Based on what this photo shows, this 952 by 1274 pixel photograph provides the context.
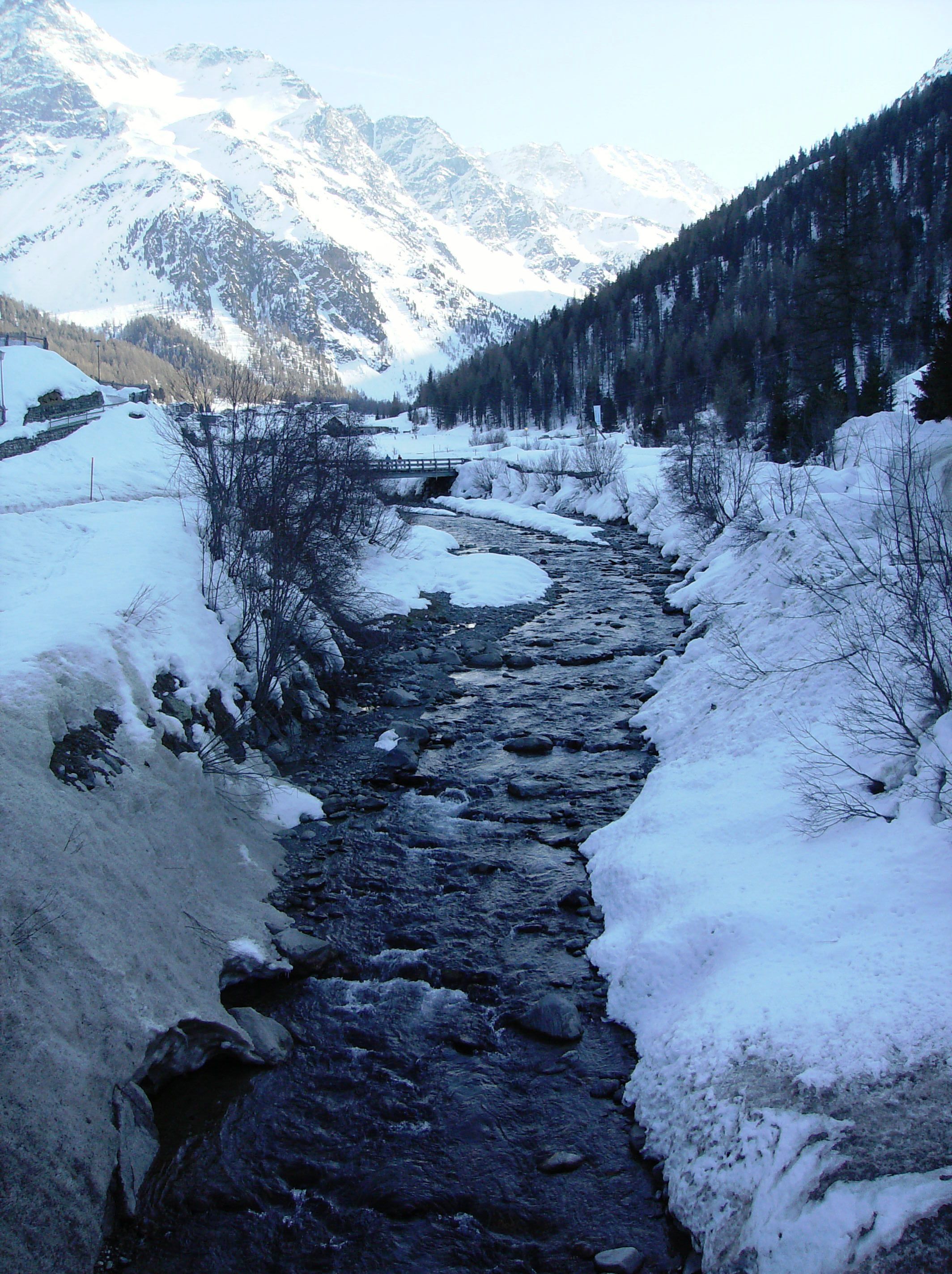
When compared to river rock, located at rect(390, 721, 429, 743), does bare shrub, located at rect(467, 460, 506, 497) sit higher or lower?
higher

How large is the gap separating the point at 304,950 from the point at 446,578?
70.5ft

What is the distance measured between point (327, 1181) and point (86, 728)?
20.3ft

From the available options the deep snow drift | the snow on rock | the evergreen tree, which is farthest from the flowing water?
the evergreen tree

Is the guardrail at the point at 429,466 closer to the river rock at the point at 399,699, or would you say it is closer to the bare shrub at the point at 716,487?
the bare shrub at the point at 716,487

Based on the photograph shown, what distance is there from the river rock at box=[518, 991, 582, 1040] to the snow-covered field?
18.1 inches

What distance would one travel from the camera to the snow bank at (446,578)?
85.7 feet

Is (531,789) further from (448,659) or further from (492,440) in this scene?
(492,440)

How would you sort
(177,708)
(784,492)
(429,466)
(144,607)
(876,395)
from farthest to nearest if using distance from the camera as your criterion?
1. (429,466)
2. (876,395)
3. (784,492)
4. (144,607)
5. (177,708)

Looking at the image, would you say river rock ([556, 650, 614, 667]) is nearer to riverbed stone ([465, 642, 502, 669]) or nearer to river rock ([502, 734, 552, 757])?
riverbed stone ([465, 642, 502, 669])

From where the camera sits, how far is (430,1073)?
7.32 meters

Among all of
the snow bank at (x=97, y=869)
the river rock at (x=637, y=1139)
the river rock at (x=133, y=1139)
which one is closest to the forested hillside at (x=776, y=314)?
the snow bank at (x=97, y=869)

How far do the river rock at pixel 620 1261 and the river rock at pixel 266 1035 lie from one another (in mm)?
3431

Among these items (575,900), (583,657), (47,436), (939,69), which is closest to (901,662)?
(575,900)

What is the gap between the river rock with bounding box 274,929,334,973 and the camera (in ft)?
28.7
